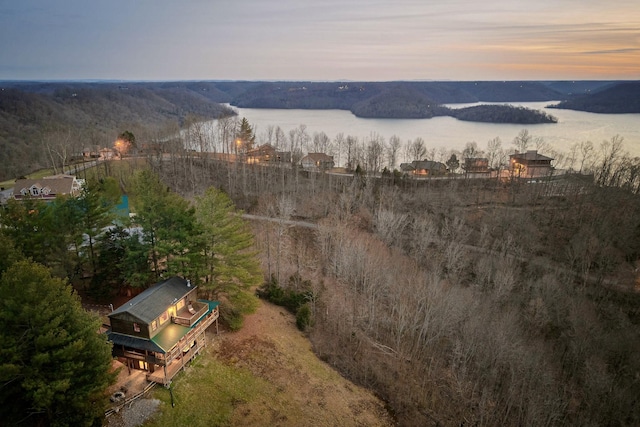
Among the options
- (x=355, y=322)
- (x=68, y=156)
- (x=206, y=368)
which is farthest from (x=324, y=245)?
(x=68, y=156)

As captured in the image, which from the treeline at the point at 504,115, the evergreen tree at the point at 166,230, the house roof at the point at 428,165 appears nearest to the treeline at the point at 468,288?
the house roof at the point at 428,165

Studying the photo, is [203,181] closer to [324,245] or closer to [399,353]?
[324,245]

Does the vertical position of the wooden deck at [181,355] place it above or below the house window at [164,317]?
below

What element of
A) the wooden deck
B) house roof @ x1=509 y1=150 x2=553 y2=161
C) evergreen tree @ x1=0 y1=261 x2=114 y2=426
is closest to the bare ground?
the wooden deck

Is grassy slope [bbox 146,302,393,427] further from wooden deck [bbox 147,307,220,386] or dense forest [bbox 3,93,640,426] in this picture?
dense forest [bbox 3,93,640,426]

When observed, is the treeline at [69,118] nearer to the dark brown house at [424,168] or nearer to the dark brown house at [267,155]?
the dark brown house at [267,155]

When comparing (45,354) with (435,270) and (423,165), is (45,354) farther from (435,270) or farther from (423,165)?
(423,165)
